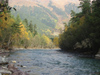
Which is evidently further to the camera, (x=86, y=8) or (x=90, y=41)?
(x=86, y=8)

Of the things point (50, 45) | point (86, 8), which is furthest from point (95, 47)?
point (50, 45)

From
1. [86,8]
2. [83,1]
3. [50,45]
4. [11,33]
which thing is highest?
[83,1]

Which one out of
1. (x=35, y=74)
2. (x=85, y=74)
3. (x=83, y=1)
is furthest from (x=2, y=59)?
(x=83, y=1)

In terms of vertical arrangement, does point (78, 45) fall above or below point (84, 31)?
below

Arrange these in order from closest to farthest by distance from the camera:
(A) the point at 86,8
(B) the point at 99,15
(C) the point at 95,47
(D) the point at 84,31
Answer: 1. (B) the point at 99,15
2. (C) the point at 95,47
3. (D) the point at 84,31
4. (A) the point at 86,8

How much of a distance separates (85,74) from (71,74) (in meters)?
1.34

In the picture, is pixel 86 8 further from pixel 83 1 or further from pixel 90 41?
pixel 90 41

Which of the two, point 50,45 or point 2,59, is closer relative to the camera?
point 2,59

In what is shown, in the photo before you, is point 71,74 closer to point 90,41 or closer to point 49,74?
point 49,74

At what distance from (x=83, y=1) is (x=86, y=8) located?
12.9 meters

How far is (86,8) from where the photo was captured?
52.2 m

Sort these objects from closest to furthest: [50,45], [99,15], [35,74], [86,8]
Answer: [35,74] < [99,15] < [86,8] < [50,45]

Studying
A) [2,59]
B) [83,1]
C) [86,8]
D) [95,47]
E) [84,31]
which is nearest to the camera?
[2,59]

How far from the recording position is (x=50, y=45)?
15600 cm
